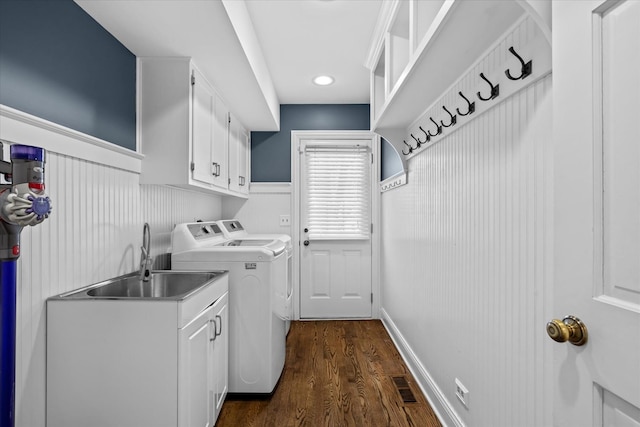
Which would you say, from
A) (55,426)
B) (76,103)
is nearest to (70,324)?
(55,426)

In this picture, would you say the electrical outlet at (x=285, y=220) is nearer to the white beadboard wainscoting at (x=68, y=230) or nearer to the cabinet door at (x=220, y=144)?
the cabinet door at (x=220, y=144)

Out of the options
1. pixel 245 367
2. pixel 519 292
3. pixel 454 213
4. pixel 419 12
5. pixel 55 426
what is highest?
pixel 419 12

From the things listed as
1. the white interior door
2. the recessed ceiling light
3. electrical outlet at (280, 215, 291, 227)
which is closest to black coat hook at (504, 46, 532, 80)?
the white interior door

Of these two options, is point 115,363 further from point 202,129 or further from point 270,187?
point 270,187

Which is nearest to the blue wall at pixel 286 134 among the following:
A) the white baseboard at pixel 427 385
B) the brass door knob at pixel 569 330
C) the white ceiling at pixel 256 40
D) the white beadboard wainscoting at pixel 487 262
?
the white ceiling at pixel 256 40

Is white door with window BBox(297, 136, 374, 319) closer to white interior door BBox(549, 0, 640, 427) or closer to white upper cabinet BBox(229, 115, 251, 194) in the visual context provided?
white upper cabinet BBox(229, 115, 251, 194)

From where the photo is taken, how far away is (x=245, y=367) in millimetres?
2203

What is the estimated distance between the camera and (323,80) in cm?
324

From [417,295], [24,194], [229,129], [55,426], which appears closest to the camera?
[24,194]

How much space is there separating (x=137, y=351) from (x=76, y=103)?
1097mm

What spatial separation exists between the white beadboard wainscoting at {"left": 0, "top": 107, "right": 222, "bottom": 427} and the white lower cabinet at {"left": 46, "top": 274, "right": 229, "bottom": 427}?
7 cm

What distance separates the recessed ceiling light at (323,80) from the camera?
3.18 m

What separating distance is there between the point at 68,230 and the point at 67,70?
0.68 meters

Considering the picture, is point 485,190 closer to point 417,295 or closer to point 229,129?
point 417,295
